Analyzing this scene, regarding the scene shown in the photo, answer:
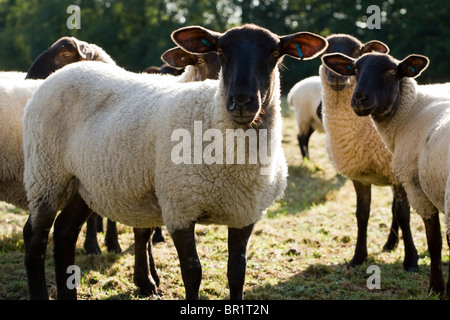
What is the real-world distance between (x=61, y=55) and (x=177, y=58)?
1698mm

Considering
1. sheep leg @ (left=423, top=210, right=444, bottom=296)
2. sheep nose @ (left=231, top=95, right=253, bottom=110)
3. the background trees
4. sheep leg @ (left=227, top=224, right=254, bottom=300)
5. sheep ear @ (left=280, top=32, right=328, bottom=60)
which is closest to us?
sheep nose @ (left=231, top=95, right=253, bottom=110)

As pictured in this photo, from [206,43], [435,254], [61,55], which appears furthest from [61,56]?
[435,254]

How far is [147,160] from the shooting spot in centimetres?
332

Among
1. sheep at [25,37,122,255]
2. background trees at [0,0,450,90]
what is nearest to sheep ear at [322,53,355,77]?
sheep at [25,37,122,255]

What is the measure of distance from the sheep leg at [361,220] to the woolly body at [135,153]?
Result: 6.05 feet

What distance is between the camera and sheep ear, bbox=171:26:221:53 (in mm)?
3275

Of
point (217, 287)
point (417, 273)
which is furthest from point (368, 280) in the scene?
point (217, 287)

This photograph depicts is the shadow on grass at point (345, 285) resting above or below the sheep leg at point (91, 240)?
below

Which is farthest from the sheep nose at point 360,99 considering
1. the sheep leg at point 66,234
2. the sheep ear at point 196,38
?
the sheep leg at point 66,234

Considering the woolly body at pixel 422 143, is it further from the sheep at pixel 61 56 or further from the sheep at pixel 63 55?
the sheep at pixel 63 55

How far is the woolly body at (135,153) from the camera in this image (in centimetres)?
315

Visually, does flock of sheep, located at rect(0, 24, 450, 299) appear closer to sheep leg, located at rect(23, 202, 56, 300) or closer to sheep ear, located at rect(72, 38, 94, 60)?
sheep leg, located at rect(23, 202, 56, 300)

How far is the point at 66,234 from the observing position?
388cm

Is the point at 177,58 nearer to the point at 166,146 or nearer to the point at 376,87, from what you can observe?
the point at 166,146
